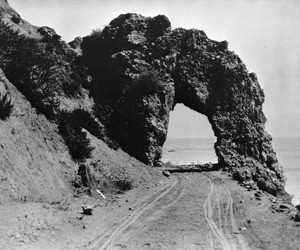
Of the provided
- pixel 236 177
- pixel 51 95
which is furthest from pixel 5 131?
pixel 236 177

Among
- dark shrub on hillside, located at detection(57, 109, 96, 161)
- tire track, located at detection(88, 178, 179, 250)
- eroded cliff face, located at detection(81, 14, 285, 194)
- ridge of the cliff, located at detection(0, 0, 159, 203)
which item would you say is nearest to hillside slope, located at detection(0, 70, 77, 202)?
ridge of the cliff, located at detection(0, 0, 159, 203)

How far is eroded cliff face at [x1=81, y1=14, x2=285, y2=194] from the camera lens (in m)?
27.5

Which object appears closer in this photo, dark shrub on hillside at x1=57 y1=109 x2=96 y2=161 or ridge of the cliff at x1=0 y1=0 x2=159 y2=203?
ridge of the cliff at x1=0 y1=0 x2=159 y2=203

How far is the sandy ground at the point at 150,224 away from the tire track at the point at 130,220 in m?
0.02

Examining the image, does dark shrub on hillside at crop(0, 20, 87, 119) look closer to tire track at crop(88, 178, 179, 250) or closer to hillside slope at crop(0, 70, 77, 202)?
hillside slope at crop(0, 70, 77, 202)

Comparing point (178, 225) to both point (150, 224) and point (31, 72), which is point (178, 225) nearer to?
point (150, 224)

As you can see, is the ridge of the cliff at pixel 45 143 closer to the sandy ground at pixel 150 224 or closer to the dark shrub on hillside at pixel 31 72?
the dark shrub on hillside at pixel 31 72

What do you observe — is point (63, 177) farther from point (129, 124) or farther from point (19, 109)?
point (129, 124)

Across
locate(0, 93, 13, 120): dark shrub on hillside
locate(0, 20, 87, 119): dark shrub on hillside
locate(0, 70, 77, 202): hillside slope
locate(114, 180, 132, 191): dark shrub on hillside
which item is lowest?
locate(114, 180, 132, 191): dark shrub on hillside

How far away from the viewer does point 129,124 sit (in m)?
27.3

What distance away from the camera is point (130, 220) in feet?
37.3

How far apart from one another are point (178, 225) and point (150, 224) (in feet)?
3.25

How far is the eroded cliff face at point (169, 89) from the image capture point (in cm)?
2747

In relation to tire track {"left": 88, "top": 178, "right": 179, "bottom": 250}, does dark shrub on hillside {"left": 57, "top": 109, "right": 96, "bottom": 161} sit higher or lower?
higher
